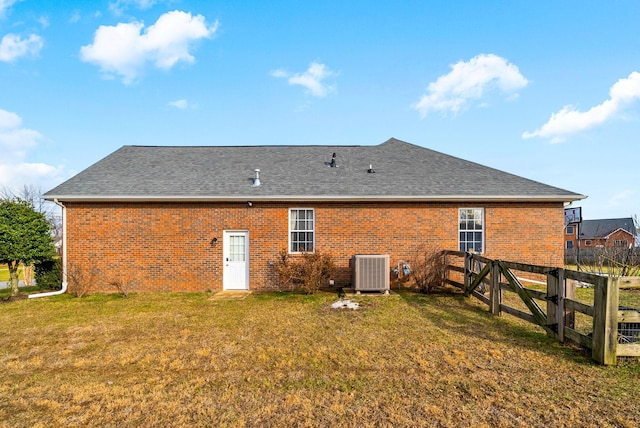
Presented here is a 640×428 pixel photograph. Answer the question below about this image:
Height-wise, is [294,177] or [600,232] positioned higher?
[294,177]

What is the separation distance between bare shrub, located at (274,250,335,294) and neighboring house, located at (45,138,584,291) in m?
0.33

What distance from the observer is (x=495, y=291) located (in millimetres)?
7449

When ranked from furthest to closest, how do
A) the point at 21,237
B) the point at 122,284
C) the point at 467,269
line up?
the point at 122,284 → the point at 21,237 → the point at 467,269

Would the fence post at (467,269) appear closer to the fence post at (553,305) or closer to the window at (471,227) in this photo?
the window at (471,227)

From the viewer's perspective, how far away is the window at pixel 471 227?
10914 mm

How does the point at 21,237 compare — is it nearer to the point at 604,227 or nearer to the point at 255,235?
the point at 255,235

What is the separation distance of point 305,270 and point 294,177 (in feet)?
12.0

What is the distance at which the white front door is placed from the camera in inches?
419

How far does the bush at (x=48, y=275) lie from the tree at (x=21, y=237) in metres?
0.30

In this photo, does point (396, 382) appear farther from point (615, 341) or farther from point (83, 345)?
point (83, 345)

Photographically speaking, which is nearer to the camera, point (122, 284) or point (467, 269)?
point (467, 269)

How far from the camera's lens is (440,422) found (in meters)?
3.26

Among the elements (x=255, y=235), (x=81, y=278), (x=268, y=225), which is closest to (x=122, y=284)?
(x=81, y=278)

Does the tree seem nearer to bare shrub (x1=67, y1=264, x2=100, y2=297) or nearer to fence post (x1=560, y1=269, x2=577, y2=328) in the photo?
bare shrub (x1=67, y1=264, x2=100, y2=297)
